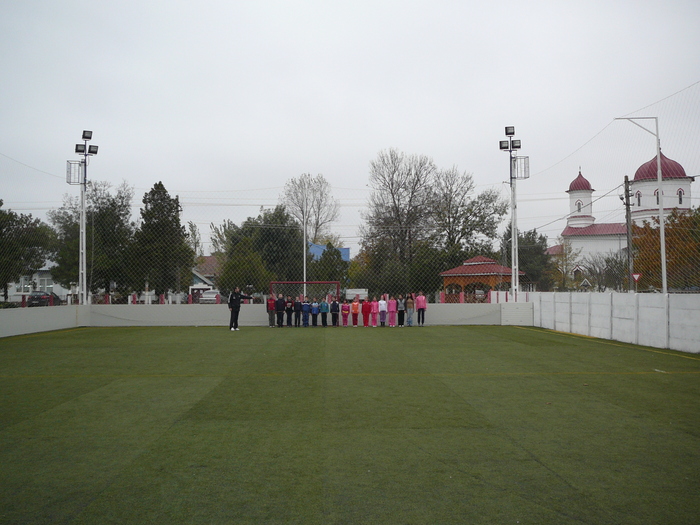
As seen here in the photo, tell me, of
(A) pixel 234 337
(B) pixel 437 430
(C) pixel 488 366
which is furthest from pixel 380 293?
(B) pixel 437 430

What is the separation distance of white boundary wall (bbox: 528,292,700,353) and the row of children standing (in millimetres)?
5654

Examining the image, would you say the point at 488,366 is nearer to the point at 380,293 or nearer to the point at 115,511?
the point at 115,511

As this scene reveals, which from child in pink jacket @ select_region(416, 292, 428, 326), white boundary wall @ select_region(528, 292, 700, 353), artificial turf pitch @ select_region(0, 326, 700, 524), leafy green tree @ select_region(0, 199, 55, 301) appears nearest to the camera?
artificial turf pitch @ select_region(0, 326, 700, 524)

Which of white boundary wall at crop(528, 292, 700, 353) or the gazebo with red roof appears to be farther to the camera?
the gazebo with red roof

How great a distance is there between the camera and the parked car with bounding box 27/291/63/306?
2100 cm

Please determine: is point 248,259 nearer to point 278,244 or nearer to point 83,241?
point 278,244

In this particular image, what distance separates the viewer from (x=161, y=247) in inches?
964

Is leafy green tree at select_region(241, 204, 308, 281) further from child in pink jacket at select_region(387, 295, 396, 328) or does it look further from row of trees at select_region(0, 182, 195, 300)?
child in pink jacket at select_region(387, 295, 396, 328)

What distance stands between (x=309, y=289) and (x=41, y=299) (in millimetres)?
10808

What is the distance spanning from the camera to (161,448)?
5691 millimetres

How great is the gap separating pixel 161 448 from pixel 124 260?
20.8 meters

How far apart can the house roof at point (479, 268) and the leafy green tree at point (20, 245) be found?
1723 centimetres

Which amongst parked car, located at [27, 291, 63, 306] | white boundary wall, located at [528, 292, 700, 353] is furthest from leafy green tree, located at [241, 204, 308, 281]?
white boundary wall, located at [528, 292, 700, 353]

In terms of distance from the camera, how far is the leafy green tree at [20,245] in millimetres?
18812
